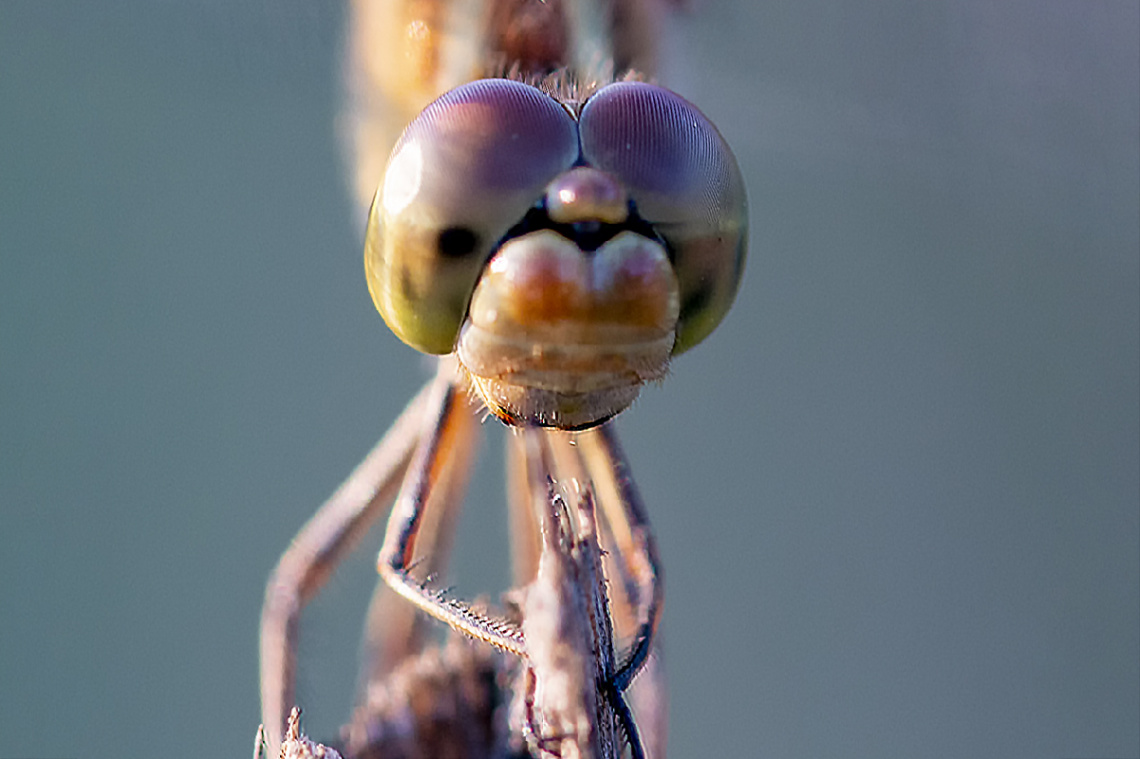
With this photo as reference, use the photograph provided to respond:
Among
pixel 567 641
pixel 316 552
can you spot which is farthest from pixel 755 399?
pixel 567 641

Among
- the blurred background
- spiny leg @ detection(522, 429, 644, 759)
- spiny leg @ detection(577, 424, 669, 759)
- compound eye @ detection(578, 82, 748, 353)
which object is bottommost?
spiny leg @ detection(522, 429, 644, 759)

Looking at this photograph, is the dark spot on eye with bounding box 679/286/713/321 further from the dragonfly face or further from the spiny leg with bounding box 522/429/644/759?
the spiny leg with bounding box 522/429/644/759

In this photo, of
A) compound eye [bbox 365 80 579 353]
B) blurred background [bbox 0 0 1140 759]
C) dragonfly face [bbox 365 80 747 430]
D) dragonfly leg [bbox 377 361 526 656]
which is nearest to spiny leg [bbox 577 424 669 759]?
dragonfly leg [bbox 377 361 526 656]

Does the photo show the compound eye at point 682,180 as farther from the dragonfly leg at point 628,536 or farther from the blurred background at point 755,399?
the blurred background at point 755,399

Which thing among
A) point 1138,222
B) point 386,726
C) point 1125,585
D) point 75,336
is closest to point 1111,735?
point 1125,585

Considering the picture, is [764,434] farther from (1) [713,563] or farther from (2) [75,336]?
(2) [75,336]

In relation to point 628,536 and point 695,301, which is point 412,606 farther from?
point 695,301

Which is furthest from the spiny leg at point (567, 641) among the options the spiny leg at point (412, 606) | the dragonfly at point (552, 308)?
the spiny leg at point (412, 606)

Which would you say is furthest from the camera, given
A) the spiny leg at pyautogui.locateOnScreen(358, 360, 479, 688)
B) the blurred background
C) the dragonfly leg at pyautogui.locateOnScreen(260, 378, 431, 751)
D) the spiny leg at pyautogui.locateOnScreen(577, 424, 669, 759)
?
the blurred background
